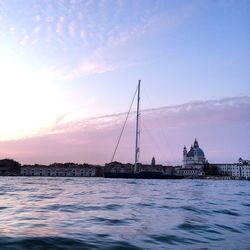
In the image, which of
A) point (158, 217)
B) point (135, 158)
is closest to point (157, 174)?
point (135, 158)

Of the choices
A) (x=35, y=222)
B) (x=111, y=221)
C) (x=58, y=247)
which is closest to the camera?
(x=58, y=247)

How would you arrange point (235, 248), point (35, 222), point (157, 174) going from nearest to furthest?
point (235, 248) < point (35, 222) < point (157, 174)

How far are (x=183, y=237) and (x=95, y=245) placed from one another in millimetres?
2289

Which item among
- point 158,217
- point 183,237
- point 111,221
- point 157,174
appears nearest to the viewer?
point 183,237

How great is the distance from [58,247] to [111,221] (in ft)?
13.1

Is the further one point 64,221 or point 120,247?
point 64,221

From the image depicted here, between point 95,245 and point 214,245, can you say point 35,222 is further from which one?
point 214,245

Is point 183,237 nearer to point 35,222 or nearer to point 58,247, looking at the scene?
point 58,247

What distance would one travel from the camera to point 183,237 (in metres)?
8.45

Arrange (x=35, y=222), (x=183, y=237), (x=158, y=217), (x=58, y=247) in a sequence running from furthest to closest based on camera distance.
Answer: (x=158, y=217), (x=35, y=222), (x=183, y=237), (x=58, y=247)

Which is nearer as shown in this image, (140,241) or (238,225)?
(140,241)

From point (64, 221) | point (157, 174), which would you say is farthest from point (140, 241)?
point (157, 174)

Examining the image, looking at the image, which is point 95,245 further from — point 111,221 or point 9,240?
point 111,221

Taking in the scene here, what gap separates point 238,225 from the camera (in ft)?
36.1
